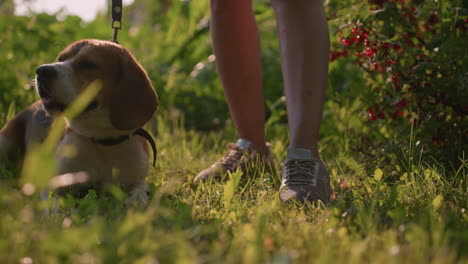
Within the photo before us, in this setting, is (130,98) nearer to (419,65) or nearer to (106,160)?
(106,160)

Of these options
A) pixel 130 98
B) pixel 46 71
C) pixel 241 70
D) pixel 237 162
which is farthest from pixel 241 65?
pixel 46 71

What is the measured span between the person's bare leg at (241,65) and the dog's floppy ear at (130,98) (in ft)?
1.98

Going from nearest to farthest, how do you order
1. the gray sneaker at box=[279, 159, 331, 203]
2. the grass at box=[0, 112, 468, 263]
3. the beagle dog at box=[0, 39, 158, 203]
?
the grass at box=[0, 112, 468, 263], the gray sneaker at box=[279, 159, 331, 203], the beagle dog at box=[0, 39, 158, 203]

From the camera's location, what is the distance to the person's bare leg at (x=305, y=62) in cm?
242

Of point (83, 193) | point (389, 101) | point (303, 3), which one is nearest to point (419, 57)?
point (389, 101)

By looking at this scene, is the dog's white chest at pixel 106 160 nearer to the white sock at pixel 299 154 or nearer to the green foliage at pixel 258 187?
the green foliage at pixel 258 187

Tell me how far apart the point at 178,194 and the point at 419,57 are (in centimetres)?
141

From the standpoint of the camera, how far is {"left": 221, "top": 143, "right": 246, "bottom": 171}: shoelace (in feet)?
9.45

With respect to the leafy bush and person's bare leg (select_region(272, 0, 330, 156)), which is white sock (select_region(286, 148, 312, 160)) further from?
the leafy bush

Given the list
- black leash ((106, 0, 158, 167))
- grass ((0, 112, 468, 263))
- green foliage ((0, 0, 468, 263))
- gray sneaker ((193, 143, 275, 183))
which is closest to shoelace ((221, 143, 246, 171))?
gray sneaker ((193, 143, 275, 183))

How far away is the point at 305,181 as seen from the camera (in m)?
2.35

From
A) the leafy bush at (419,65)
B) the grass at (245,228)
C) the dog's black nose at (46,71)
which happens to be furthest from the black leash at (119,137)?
the leafy bush at (419,65)

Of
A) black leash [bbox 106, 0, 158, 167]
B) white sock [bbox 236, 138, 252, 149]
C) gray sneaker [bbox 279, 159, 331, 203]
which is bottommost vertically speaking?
white sock [bbox 236, 138, 252, 149]

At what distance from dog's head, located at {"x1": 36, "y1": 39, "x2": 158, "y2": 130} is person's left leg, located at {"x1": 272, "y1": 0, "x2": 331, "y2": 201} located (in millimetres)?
684
